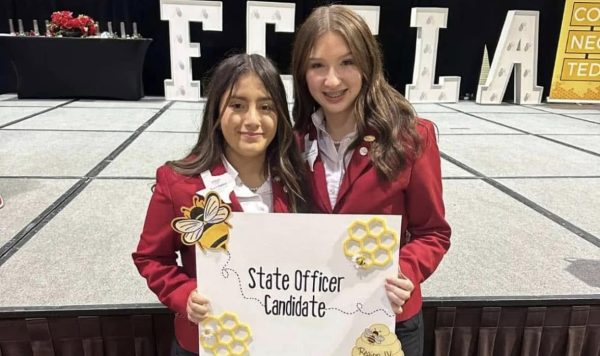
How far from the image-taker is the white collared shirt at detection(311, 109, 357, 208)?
127 centimetres

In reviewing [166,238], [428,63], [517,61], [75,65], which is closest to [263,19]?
[428,63]

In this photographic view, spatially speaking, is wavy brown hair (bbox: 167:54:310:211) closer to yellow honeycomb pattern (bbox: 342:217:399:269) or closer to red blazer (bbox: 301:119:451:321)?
red blazer (bbox: 301:119:451:321)

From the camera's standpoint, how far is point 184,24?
6430 millimetres

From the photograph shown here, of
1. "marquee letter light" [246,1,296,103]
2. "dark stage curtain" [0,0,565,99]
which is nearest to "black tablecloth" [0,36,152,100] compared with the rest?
"dark stage curtain" [0,0,565,99]

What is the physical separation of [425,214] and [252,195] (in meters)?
0.46

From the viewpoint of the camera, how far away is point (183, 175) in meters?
1.15

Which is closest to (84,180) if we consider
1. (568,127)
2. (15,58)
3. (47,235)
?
(47,235)

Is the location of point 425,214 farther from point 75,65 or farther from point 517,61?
point 517,61

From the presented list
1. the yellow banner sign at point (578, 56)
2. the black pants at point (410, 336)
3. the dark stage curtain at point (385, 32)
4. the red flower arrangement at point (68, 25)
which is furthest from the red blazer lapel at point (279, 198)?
the yellow banner sign at point (578, 56)

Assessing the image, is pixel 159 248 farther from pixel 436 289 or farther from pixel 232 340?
pixel 436 289

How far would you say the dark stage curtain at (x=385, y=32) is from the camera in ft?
22.9

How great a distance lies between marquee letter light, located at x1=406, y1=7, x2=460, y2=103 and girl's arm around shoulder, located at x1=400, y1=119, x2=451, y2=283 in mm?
5966

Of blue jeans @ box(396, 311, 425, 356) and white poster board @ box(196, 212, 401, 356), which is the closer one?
white poster board @ box(196, 212, 401, 356)

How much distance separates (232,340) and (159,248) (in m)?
0.28
